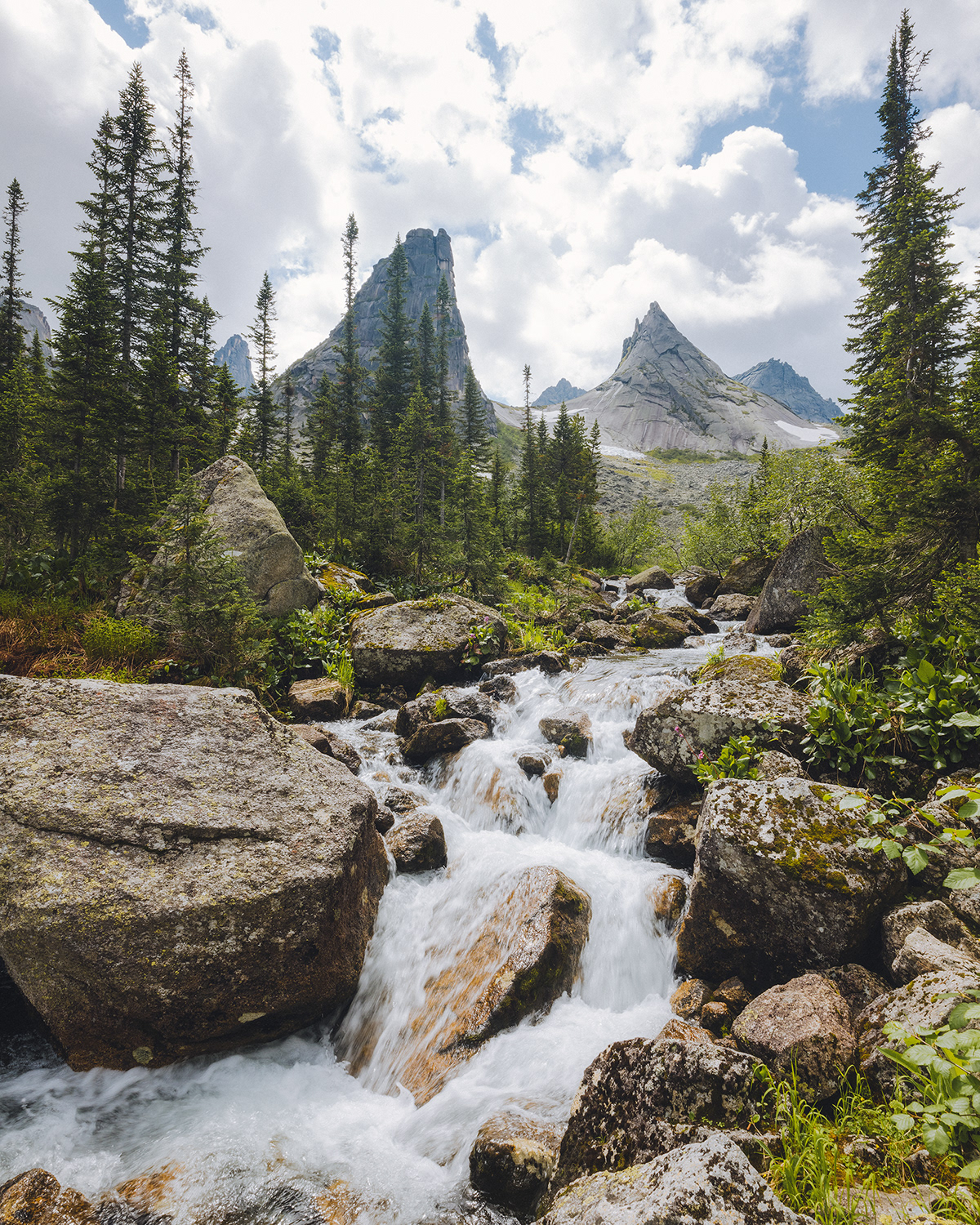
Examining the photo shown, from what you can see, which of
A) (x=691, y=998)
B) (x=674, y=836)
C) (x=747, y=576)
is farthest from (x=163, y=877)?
(x=747, y=576)

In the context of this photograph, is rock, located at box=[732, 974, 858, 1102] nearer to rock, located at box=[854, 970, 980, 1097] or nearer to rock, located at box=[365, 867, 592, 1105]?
rock, located at box=[854, 970, 980, 1097]

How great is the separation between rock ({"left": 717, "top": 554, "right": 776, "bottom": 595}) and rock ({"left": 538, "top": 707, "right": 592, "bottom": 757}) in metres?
18.8

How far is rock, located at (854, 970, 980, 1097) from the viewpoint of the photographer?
3320 mm

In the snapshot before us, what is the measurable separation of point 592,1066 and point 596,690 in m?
9.99

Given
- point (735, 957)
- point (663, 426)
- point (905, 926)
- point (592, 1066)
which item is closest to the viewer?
point (592, 1066)

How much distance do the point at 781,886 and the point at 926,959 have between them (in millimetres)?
1199

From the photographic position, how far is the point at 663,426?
181 m

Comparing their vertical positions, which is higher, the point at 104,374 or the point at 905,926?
the point at 104,374

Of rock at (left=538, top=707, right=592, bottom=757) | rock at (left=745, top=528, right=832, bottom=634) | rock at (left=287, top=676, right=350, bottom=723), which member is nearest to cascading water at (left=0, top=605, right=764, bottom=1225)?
rock at (left=538, top=707, right=592, bottom=757)

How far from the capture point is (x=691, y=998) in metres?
5.26

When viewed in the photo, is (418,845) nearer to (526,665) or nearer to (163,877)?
(163,877)

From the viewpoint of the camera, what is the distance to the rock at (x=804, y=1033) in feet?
12.0

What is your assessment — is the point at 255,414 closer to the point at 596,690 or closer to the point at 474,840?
the point at 596,690

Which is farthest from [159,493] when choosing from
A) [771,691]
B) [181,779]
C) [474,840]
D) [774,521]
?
[774,521]
